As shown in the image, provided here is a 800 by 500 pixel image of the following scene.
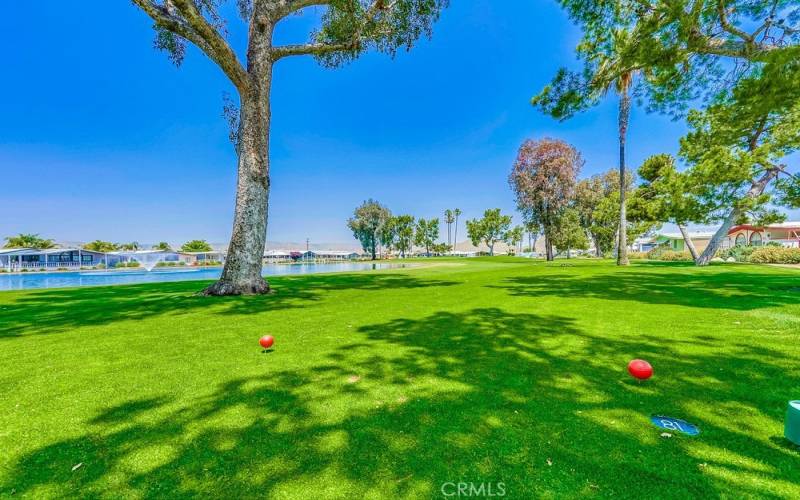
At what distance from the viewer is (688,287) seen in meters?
9.96

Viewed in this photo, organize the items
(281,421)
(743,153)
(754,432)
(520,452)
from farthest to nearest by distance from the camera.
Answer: (743,153) < (281,421) < (754,432) < (520,452)

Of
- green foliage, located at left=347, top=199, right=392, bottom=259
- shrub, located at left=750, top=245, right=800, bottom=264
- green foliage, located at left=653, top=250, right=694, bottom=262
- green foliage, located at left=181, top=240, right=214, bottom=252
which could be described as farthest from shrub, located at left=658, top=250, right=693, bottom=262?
green foliage, located at left=181, top=240, right=214, bottom=252

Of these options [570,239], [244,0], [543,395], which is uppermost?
[244,0]

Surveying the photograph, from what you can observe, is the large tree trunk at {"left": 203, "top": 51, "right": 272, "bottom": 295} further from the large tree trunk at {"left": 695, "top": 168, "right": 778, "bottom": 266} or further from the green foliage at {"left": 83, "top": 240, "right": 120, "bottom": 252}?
the green foliage at {"left": 83, "top": 240, "right": 120, "bottom": 252}

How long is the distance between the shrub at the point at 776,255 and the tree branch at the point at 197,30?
32862 mm

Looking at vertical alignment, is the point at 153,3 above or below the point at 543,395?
above

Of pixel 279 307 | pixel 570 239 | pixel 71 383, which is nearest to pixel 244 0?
pixel 279 307

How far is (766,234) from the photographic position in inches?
1410

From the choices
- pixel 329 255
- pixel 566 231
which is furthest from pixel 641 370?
pixel 329 255

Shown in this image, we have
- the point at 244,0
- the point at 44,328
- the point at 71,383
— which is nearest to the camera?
the point at 71,383

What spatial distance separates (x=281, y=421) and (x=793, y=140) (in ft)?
70.6

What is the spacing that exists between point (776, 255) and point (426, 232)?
64.4 meters

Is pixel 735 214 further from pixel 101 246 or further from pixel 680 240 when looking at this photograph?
pixel 101 246

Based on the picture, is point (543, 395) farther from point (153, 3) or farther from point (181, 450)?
point (153, 3)
